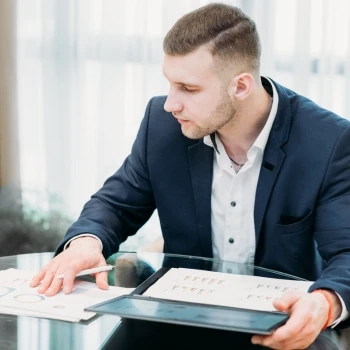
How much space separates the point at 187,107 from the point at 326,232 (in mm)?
498

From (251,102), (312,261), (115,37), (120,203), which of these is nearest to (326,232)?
(312,261)

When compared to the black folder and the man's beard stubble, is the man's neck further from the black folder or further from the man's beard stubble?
the black folder

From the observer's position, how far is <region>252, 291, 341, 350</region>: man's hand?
1.22 metres

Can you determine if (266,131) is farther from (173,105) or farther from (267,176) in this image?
(173,105)

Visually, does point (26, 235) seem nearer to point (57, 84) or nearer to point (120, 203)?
point (57, 84)

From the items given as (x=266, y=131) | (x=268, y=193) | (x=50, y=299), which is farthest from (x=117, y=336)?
(x=266, y=131)

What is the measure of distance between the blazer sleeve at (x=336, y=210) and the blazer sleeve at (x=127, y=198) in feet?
1.77

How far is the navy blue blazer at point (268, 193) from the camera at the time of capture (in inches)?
72.0

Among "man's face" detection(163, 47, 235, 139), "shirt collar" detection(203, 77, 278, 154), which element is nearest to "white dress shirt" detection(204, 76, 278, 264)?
"shirt collar" detection(203, 77, 278, 154)

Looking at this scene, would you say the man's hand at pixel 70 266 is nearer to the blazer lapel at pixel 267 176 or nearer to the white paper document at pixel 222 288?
the white paper document at pixel 222 288

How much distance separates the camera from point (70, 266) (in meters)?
1.61

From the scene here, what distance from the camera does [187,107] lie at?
188cm

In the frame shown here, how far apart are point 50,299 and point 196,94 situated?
702mm

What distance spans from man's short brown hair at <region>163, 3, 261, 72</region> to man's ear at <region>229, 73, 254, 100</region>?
0.11 feet
